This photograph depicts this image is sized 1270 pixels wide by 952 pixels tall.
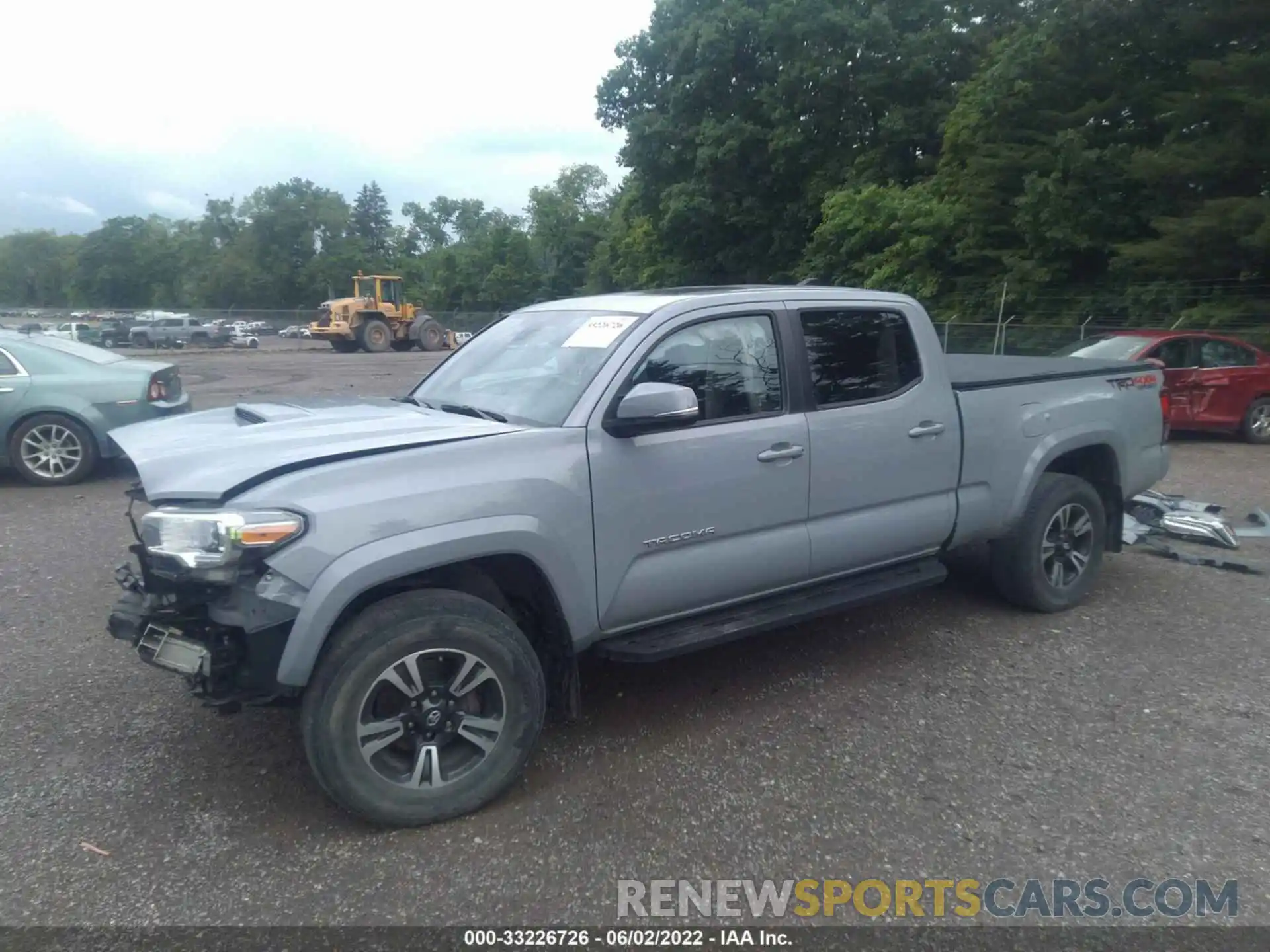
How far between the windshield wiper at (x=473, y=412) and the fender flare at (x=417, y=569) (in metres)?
0.69

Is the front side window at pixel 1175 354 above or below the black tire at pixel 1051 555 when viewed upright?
above

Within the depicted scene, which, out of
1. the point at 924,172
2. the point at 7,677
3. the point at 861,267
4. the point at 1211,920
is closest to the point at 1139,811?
the point at 1211,920

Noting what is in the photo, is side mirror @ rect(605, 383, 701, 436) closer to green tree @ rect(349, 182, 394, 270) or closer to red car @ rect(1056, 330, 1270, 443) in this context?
red car @ rect(1056, 330, 1270, 443)

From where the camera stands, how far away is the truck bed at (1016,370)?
17.5ft

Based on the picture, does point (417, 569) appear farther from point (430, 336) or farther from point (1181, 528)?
point (430, 336)

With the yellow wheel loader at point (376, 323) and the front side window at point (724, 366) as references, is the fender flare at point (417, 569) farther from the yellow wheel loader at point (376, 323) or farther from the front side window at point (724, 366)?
the yellow wheel loader at point (376, 323)

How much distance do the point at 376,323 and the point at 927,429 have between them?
3633cm

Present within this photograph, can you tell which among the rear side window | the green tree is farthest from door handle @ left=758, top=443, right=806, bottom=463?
the green tree

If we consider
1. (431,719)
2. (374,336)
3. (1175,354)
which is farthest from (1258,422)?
(374,336)

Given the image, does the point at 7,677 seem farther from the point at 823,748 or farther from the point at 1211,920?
the point at 1211,920

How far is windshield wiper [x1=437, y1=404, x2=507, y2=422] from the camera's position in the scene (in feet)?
13.5

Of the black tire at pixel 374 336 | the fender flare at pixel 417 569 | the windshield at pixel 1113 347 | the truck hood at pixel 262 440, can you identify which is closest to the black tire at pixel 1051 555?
the fender flare at pixel 417 569

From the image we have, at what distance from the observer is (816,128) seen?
1356 inches

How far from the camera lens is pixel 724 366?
4.36m
